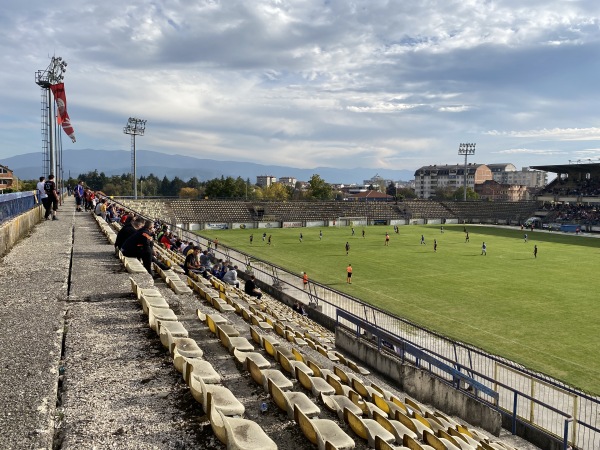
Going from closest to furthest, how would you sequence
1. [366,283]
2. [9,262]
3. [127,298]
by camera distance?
[127,298]
[9,262]
[366,283]

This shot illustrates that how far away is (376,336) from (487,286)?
55.5ft

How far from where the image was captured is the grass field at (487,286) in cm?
1644

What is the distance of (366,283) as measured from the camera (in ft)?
90.6

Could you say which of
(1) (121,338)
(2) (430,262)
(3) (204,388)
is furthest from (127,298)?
(2) (430,262)

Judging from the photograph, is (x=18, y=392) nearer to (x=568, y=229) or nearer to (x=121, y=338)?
(x=121, y=338)

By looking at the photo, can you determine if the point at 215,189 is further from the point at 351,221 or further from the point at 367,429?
the point at 367,429

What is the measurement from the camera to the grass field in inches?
647

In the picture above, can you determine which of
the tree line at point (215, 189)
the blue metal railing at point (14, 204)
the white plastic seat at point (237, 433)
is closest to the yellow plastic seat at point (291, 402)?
the white plastic seat at point (237, 433)

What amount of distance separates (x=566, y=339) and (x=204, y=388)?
56.0 feet

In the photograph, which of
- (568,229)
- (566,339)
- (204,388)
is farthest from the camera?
(568,229)

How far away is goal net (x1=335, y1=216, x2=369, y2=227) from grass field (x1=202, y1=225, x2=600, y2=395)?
59.2 ft

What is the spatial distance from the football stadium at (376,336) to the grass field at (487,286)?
11 cm

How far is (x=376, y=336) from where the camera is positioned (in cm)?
1239

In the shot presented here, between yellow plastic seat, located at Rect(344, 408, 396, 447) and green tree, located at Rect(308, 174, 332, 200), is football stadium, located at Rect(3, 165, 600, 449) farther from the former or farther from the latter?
Result: green tree, located at Rect(308, 174, 332, 200)
